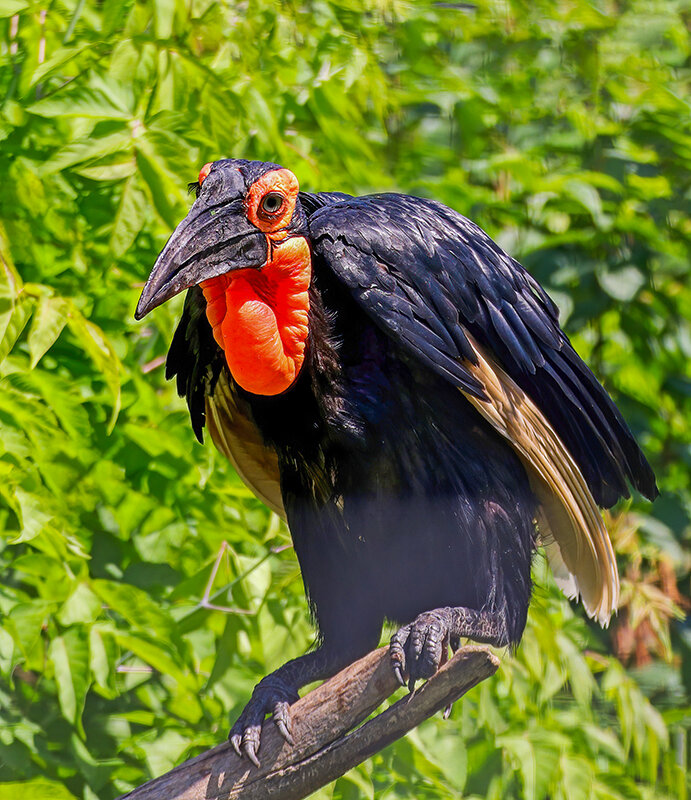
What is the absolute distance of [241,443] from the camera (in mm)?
1388

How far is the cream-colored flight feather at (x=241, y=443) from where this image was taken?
1319 millimetres

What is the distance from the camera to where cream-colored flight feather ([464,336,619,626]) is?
1197mm

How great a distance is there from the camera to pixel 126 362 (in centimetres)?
165

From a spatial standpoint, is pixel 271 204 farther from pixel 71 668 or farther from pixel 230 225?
pixel 71 668

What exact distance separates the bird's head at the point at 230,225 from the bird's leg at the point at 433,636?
42 centimetres

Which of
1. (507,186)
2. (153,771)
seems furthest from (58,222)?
(507,186)

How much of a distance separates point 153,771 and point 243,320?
725mm

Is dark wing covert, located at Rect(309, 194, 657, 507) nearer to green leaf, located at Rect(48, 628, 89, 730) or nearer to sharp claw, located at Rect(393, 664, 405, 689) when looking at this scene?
sharp claw, located at Rect(393, 664, 405, 689)

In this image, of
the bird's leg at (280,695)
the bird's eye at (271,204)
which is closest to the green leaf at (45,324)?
the bird's eye at (271,204)

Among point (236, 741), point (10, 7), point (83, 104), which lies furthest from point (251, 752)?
point (10, 7)

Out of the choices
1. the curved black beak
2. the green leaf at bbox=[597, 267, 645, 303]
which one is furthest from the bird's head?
the green leaf at bbox=[597, 267, 645, 303]

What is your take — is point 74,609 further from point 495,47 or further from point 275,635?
point 495,47

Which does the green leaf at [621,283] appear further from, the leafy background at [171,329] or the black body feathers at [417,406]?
the black body feathers at [417,406]

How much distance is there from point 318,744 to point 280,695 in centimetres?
11
